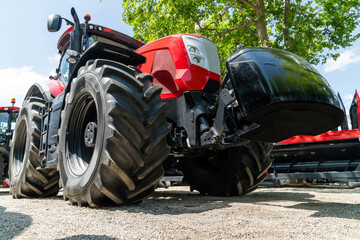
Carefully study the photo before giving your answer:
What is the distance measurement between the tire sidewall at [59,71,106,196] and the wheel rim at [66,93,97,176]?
0.10 ft

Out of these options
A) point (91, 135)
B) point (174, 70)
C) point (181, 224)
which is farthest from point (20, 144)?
point (181, 224)

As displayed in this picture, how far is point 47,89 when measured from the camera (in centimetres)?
467

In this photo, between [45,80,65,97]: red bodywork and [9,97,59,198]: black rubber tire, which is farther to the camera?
[45,80,65,97]: red bodywork

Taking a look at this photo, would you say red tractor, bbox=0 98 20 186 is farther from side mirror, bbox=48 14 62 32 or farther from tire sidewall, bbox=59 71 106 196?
tire sidewall, bbox=59 71 106 196

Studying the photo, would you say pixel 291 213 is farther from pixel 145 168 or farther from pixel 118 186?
pixel 118 186

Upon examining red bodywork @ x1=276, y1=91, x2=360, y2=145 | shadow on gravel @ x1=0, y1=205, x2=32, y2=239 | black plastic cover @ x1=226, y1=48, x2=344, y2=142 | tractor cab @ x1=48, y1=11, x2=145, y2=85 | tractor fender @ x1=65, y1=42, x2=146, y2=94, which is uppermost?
tractor cab @ x1=48, y1=11, x2=145, y2=85

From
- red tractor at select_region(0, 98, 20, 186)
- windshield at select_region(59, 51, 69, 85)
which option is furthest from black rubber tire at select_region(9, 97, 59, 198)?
red tractor at select_region(0, 98, 20, 186)

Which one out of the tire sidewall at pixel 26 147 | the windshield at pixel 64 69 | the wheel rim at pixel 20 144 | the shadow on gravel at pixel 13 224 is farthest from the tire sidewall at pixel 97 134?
the wheel rim at pixel 20 144

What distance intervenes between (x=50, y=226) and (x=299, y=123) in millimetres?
2117

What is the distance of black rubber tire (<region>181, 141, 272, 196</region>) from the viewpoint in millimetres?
3926

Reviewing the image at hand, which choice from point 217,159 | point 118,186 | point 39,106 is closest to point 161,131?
point 118,186

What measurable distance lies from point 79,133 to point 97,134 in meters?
0.81

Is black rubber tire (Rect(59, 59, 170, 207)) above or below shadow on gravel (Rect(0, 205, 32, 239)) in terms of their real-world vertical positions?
above

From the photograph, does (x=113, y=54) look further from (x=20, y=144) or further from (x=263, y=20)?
(x=263, y=20)
